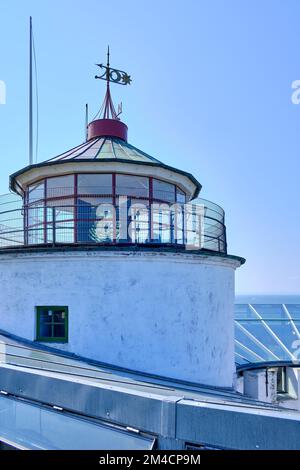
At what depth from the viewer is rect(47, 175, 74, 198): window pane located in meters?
11.4

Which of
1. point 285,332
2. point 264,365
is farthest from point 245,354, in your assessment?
point 285,332

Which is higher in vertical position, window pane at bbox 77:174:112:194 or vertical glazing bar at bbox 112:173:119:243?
window pane at bbox 77:174:112:194

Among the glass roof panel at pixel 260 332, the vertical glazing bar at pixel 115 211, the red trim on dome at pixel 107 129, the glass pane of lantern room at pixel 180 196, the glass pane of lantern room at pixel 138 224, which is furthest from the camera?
the glass roof panel at pixel 260 332

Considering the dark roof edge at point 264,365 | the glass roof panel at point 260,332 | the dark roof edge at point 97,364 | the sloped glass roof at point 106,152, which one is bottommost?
the glass roof panel at point 260,332

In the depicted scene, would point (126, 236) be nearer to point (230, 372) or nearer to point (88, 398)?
point (230, 372)

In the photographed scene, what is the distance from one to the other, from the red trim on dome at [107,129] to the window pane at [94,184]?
8.15 feet

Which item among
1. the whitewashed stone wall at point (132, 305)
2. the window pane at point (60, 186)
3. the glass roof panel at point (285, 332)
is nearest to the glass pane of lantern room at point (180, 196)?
the whitewashed stone wall at point (132, 305)

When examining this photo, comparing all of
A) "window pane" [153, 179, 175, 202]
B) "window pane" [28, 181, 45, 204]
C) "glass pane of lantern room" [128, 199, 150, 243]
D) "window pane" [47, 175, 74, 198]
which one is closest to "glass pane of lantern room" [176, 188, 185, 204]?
"window pane" [153, 179, 175, 202]

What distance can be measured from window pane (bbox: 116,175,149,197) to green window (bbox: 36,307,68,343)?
13.4 feet

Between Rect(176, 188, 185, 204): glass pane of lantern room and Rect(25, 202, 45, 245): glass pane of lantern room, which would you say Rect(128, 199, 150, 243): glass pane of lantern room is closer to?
Rect(176, 188, 185, 204): glass pane of lantern room

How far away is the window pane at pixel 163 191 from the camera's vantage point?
11987 millimetres

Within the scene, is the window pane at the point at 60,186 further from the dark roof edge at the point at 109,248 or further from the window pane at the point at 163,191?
the window pane at the point at 163,191
